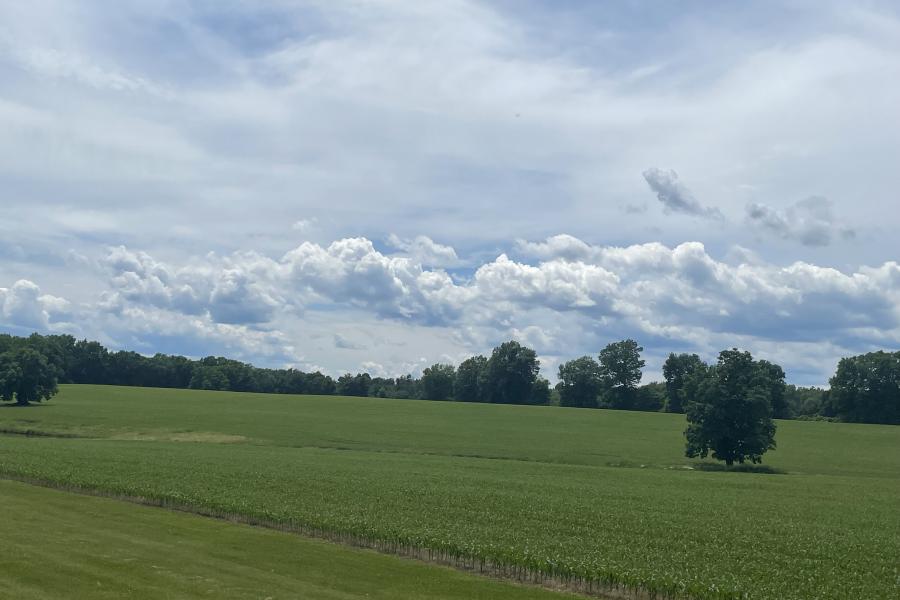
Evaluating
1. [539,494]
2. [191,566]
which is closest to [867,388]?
[539,494]

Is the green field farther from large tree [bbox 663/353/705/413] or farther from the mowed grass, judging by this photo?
large tree [bbox 663/353/705/413]

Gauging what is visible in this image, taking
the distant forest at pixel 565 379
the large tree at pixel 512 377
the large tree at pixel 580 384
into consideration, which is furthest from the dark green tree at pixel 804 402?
the large tree at pixel 512 377

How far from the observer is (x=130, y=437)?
83438 millimetres

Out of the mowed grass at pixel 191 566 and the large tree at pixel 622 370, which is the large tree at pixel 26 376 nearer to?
the mowed grass at pixel 191 566

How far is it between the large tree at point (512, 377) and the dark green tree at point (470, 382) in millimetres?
1812

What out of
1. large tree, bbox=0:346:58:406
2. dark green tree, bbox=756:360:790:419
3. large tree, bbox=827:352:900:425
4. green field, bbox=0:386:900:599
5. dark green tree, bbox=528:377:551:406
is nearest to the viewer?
green field, bbox=0:386:900:599

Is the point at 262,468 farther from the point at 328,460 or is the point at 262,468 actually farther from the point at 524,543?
the point at 524,543

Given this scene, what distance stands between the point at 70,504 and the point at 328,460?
99.6 ft

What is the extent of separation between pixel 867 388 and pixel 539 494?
129 meters

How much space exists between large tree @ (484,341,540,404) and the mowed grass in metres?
159

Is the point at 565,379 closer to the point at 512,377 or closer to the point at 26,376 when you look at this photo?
the point at 512,377

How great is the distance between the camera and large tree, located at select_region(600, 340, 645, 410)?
173750 millimetres

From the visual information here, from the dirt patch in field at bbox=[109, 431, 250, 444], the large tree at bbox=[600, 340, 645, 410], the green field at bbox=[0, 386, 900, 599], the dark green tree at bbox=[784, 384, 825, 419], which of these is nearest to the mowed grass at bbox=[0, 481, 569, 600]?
the green field at bbox=[0, 386, 900, 599]

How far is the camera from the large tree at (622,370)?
570ft
